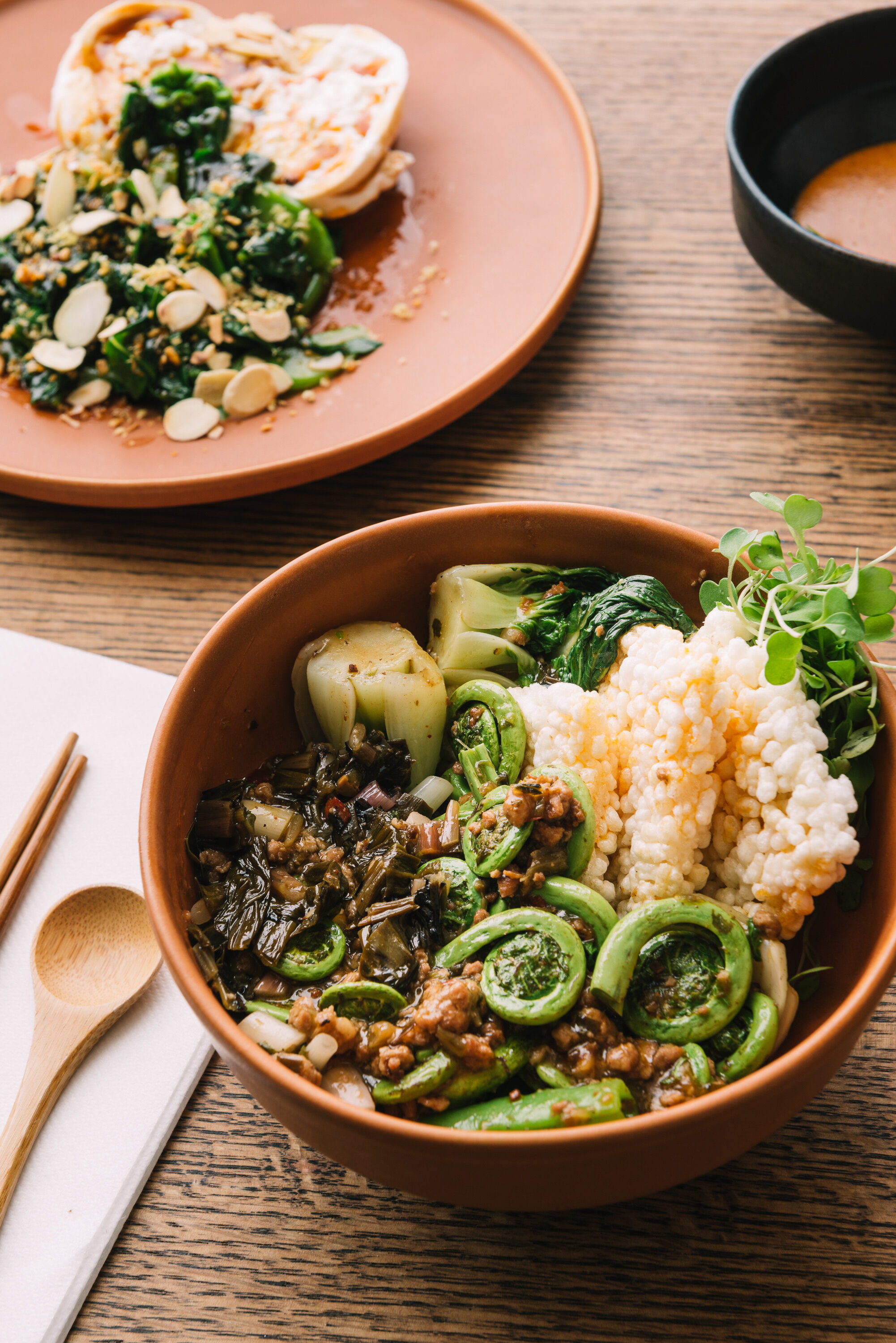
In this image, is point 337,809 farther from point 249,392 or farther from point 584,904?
point 249,392

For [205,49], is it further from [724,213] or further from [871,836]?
[871,836]

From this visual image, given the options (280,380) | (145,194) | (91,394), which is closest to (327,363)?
(280,380)

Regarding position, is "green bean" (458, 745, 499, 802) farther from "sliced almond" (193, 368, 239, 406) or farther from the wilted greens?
"sliced almond" (193, 368, 239, 406)

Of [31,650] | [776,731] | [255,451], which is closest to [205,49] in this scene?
[255,451]

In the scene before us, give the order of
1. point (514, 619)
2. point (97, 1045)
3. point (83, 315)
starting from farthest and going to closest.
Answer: point (83, 315) < point (514, 619) < point (97, 1045)

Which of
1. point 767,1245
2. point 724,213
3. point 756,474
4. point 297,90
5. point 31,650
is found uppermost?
point 297,90

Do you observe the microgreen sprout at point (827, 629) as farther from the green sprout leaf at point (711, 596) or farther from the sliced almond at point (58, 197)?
the sliced almond at point (58, 197)

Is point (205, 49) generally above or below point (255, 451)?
above

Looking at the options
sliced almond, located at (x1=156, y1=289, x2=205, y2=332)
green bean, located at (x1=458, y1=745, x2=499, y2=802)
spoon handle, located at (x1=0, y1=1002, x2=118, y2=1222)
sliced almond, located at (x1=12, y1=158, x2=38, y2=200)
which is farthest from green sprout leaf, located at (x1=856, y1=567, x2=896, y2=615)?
sliced almond, located at (x1=12, y1=158, x2=38, y2=200)
